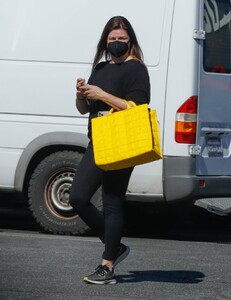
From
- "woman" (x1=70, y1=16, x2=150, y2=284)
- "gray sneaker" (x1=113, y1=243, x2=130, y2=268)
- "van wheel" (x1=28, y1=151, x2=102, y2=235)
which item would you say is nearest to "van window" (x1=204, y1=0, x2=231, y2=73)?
"van wheel" (x1=28, y1=151, x2=102, y2=235)

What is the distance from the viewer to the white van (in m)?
10.7

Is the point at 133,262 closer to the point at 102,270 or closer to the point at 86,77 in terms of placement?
the point at 102,270

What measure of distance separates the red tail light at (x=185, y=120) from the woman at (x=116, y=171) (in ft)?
9.27

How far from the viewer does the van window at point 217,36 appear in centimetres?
1084

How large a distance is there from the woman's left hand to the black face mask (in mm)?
321

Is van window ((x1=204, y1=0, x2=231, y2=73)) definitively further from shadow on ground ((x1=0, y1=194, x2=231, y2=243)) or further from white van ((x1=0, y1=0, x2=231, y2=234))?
shadow on ground ((x1=0, y1=194, x2=231, y2=243))

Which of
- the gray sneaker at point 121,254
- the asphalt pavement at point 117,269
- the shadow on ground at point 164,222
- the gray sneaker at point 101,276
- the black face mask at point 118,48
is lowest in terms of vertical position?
the shadow on ground at point 164,222

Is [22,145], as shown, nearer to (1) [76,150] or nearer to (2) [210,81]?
(1) [76,150]

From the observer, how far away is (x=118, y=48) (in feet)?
25.3

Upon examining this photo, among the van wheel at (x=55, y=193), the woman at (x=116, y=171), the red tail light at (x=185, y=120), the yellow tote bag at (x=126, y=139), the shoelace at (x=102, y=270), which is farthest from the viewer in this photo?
the van wheel at (x=55, y=193)

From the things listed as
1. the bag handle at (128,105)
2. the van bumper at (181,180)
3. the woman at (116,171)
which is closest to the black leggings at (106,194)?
the woman at (116,171)

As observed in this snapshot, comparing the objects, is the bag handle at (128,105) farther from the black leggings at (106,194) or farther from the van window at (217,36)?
the van window at (217,36)

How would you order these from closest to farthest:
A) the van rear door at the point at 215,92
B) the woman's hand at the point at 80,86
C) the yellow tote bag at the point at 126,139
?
the yellow tote bag at the point at 126,139
the woman's hand at the point at 80,86
the van rear door at the point at 215,92

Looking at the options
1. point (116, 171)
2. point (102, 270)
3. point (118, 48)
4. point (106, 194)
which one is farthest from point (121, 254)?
point (118, 48)
